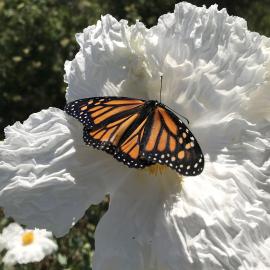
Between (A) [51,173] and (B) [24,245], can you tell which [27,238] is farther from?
(A) [51,173]

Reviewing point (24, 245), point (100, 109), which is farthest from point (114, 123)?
point (24, 245)

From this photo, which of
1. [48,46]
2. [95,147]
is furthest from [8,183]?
[48,46]

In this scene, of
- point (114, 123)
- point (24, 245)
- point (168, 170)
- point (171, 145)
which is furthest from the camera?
point (24, 245)

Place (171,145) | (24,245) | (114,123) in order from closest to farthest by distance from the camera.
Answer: (171,145)
(114,123)
(24,245)

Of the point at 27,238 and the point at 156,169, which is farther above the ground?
the point at 156,169

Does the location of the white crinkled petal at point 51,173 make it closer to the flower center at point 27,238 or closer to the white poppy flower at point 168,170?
the white poppy flower at point 168,170

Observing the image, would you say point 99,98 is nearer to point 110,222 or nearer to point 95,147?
point 95,147

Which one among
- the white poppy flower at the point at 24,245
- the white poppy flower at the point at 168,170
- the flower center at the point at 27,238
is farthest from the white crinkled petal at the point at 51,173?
the flower center at the point at 27,238

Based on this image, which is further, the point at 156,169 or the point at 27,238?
the point at 27,238
